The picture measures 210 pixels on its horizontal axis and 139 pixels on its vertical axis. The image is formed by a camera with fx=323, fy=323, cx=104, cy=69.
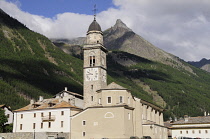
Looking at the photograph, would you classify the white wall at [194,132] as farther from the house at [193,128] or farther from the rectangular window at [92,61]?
the rectangular window at [92,61]

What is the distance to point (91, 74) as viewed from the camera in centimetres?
7875

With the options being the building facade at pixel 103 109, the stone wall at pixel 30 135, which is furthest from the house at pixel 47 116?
the stone wall at pixel 30 135

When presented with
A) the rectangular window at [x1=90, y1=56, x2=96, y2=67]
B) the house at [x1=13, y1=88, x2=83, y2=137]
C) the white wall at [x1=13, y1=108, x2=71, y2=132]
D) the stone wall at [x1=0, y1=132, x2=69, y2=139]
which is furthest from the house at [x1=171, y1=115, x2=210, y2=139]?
the stone wall at [x1=0, y1=132, x2=69, y2=139]

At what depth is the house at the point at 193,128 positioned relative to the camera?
92.6 meters

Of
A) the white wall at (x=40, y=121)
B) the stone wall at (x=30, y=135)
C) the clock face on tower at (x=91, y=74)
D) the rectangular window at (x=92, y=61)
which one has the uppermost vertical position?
the rectangular window at (x=92, y=61)

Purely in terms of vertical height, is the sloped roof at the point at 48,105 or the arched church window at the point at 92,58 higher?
the arched church window at the point at 92,58

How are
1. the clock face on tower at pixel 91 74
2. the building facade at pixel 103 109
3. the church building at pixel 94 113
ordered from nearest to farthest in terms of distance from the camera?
the building facade at pixel 103 109 < the church building at pixel 94 113 < the clock face on tower at pixel 91 74

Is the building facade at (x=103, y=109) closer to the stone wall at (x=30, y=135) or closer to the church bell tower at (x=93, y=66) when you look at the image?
the church bell tower at (x=93, y=66)

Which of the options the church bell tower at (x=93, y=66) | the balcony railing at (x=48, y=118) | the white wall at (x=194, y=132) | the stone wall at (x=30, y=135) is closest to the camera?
the stone wall at (x=30, y=135)

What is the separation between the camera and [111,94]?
234 feet

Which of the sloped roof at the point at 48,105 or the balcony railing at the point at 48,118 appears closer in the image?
the balcony railing at the point at 48,118

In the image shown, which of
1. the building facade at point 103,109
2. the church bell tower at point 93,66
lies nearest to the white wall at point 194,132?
the building facade at point 103,109

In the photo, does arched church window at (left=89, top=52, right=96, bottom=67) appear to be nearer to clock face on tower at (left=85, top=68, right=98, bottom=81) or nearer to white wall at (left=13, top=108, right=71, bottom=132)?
clock face on tower at (left=85, top=68, right=98, bottom=81)

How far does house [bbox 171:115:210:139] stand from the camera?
304 ft
